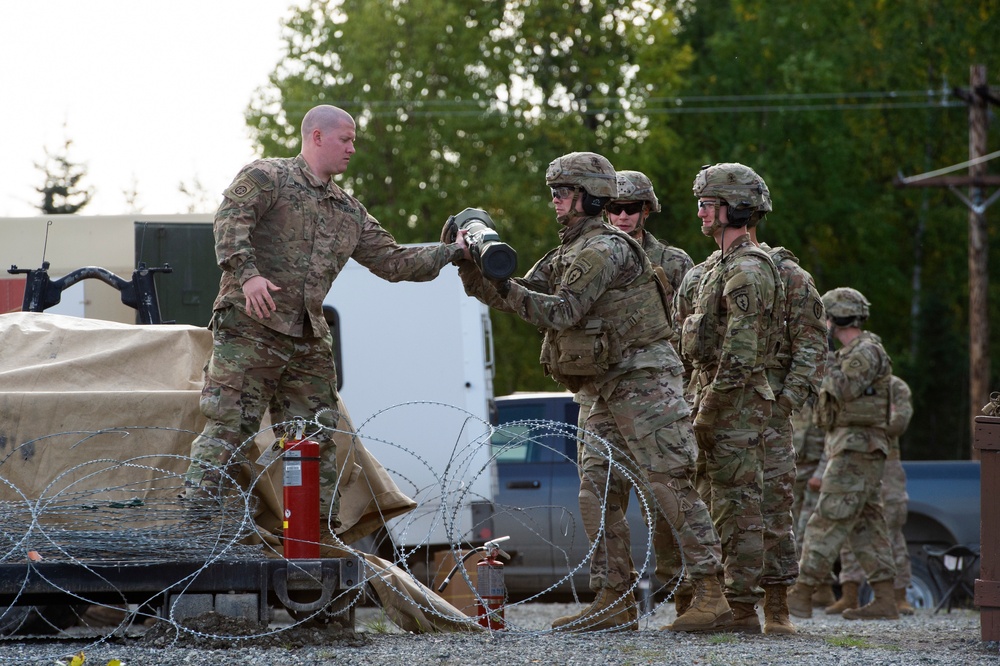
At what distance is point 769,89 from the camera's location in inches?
1107

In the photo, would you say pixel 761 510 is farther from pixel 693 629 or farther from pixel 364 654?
pixel 364 654

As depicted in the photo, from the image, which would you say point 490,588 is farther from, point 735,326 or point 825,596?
point 825,596

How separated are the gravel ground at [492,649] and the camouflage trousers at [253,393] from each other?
25.2 inches

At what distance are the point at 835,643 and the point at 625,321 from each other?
1.77m

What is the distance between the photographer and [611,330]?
6.43m

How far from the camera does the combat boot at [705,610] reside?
6395 mm

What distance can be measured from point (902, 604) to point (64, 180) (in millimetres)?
23679

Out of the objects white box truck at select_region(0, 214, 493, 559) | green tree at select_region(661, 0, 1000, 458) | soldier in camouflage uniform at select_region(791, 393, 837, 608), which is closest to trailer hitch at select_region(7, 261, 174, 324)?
white box truck at select_region(0, 214, 493, 559)

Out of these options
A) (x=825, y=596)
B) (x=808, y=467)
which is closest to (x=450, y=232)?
(x=808, y=467)

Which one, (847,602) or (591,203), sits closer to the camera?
(591,203)

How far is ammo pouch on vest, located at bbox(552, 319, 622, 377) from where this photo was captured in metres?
6.37

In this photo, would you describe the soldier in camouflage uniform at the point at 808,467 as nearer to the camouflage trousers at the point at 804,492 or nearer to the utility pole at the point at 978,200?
the camouflage trousers at the point at 804,492

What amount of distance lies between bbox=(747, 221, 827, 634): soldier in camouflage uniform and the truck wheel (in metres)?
4.19

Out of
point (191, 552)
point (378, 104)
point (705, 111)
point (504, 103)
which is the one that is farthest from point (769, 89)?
point (191, 552)
